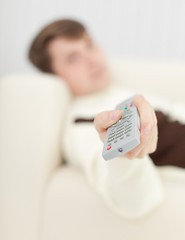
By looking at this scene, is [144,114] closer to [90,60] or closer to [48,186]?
[48,186]

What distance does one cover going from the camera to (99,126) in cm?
Answer: 42

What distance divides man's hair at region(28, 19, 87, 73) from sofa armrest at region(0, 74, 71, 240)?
0.52ft

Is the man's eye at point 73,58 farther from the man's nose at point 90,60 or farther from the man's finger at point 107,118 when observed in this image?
the man's finger at point 107,118

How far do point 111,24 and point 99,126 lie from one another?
1.06 meters

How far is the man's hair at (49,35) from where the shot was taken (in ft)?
2.94

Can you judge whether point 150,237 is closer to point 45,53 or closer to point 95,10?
point 45,53

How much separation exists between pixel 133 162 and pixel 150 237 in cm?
14

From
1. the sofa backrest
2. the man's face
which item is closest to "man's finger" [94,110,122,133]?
the man's face

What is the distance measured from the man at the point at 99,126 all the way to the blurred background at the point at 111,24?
1.50 ft

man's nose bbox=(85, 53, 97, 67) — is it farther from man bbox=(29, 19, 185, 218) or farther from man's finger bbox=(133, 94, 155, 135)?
man's finger bbox=(133, 94, 155, 135)

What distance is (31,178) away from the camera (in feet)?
2.31

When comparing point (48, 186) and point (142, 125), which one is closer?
point (142, 125)

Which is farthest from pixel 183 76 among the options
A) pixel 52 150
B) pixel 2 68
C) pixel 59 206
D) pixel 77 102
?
pixel 2 68

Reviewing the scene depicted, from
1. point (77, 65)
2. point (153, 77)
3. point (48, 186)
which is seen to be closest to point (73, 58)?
point (77, 65)
